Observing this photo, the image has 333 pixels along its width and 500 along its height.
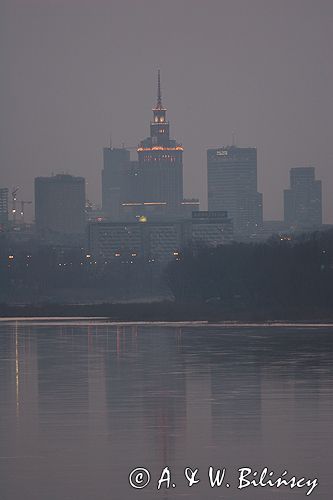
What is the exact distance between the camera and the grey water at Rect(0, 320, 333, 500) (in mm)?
25453

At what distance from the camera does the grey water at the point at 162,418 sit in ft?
83.5
